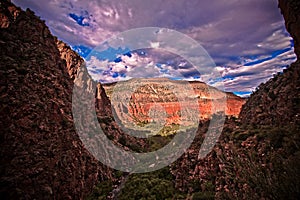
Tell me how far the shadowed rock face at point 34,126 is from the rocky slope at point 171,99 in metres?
51.7

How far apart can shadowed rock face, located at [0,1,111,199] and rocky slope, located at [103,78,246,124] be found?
2037 inches

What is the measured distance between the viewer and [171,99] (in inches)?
4018

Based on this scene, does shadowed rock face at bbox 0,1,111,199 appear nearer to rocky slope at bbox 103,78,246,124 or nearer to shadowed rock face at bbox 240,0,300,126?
shadowed rock face at bbox 240,0,300,126

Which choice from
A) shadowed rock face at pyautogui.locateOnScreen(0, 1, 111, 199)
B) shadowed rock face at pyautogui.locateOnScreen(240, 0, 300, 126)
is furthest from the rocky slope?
shadowed rock face at pyautogui.locateOnScreen(240, 0, 300, 126)

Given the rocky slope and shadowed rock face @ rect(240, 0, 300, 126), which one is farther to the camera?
the rocky slope

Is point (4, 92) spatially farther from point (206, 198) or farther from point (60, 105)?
point (206, 198)

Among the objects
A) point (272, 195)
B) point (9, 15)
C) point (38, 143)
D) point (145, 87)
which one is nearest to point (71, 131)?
point (38, 143)

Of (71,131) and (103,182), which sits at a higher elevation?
(71,131)

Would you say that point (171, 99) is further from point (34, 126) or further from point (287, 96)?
point (34, 126)

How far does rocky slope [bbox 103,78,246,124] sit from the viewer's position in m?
82.3

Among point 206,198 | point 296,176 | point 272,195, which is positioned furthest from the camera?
point 206,198

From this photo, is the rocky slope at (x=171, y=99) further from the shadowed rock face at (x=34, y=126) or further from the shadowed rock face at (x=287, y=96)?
the shadowed rock face at (x=287, y=96)

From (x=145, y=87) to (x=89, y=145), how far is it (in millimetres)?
81826

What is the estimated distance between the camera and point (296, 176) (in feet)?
13.2
